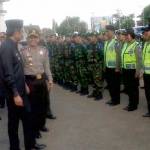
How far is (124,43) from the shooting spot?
9.65 m

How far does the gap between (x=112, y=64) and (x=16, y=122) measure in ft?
15.0

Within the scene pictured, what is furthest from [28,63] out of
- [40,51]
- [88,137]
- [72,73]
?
[72,73]

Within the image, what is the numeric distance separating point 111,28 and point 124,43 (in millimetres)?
936

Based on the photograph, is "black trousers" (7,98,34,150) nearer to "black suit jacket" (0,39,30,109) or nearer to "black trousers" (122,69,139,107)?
"black suit jacket" (0,39,30,109)

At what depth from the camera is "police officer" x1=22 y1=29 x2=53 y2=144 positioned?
7.01 m

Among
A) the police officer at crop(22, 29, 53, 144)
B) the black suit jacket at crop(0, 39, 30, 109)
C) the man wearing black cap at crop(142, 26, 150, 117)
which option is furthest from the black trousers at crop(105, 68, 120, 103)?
the black suit jacket at crop(0, 39, 30, 109)

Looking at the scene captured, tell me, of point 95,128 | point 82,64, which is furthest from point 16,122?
Result: point 82,64

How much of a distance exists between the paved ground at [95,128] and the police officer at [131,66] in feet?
0.87

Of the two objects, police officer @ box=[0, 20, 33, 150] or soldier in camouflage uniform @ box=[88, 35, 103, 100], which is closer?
police officer @ box=[0, 20, 33, 150]

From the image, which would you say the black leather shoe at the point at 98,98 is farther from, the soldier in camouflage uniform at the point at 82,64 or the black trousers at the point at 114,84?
the soldier in camouflage uniform at the point at 82,64

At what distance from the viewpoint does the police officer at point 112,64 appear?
33.4 feet

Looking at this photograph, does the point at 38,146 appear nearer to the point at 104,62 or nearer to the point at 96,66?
the point at 104,62

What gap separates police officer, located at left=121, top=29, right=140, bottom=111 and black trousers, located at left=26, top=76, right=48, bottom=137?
2.57 metres

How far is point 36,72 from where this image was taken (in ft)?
23.1
